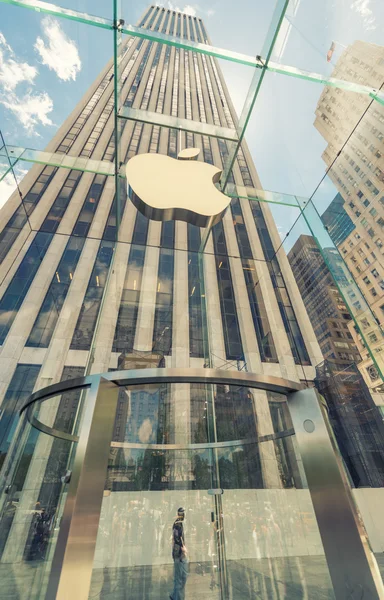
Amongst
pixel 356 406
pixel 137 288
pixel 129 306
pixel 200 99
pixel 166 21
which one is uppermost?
pixel 166 21

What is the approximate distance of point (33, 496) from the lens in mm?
2426

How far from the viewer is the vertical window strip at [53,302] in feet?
27.0

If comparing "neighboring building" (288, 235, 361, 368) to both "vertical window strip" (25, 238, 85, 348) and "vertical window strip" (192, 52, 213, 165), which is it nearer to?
"vertical window strip" (192, 52, 213, 165)

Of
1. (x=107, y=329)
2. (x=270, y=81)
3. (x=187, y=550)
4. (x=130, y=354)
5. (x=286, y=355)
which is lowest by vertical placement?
(x=187, y=550)

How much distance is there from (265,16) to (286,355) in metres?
8.98

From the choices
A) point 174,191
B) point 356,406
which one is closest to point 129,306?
point 174,191

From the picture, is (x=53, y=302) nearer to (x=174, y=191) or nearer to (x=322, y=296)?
(x=174, y=191)

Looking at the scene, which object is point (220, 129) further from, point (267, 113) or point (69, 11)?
point (69, 11)

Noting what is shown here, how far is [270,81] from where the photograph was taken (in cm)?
490

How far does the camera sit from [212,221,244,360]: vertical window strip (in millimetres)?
8406

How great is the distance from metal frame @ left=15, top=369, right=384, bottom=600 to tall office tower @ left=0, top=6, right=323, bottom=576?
54 centimetres

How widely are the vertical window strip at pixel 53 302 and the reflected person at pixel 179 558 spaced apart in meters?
6.32

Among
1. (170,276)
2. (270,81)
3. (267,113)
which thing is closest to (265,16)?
(270,81)

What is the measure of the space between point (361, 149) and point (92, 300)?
6.92 metres
